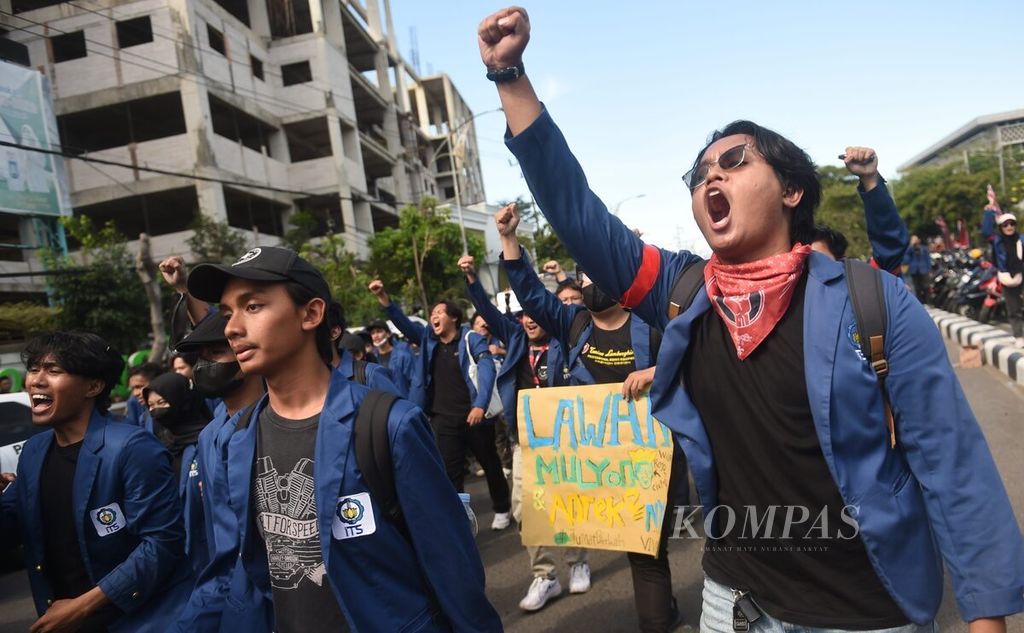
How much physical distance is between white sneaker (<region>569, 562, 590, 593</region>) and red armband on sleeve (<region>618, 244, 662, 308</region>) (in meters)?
3.05

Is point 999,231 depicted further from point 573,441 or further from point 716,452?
point 716,452

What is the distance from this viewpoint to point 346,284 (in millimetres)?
20984

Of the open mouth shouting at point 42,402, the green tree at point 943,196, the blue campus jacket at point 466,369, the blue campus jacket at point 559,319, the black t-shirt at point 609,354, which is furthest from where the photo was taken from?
the green tree at point 943,196

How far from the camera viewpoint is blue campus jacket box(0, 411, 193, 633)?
2.61 meters

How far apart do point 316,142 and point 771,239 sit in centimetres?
3590

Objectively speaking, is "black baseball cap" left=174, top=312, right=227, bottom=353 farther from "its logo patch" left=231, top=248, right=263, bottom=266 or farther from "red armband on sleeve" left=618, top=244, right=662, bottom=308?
"red armband on sleeve" left=618, top=244, right=662, bottom=308

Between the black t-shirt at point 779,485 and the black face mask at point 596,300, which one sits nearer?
the black t-shirt at point 779,485

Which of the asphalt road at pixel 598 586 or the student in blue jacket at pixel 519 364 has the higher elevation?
the student in blue jacket at pixel 519 364

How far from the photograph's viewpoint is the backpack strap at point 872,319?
5.06 feet

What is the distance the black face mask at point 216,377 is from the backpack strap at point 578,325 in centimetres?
195

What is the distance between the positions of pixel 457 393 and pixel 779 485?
179 inches

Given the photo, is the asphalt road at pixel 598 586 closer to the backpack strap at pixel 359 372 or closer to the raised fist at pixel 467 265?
the backpack strap at pixel 359 372

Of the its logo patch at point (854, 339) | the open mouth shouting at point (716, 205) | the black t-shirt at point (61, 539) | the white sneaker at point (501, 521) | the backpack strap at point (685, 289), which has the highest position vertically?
the open mouth shouting at point (716, 205)

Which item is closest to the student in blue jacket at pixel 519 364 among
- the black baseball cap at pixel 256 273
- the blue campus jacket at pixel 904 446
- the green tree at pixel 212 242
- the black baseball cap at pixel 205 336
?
the black baseball cap at pixel 205 336
